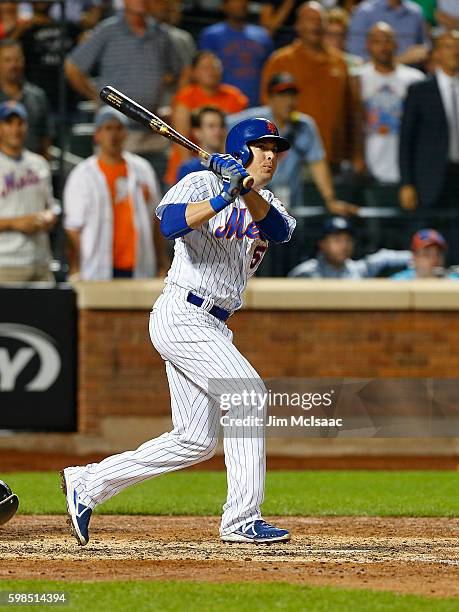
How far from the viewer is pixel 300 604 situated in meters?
4.45

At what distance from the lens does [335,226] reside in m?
11.0

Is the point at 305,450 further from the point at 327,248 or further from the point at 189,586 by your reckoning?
the point at 189,586

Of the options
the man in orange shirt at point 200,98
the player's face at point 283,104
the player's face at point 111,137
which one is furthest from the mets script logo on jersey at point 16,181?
the player's face at point 283,104

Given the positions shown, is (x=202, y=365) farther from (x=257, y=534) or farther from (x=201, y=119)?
(x=201, y=119)

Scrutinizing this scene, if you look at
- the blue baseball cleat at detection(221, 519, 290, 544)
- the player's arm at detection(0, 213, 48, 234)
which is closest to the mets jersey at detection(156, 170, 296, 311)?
the blue baseball cleat at detection(221, 519, 290, 544)

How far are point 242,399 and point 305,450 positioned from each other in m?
5.59

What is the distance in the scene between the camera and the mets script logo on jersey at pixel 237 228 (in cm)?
572

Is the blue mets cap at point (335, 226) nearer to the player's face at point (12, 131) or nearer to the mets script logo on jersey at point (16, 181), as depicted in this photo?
the mets script logo on jersey at point (16, 181)

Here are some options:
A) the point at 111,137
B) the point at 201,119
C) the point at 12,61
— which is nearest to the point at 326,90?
the point at 201,119

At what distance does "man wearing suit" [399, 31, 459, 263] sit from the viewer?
1144 centimetres

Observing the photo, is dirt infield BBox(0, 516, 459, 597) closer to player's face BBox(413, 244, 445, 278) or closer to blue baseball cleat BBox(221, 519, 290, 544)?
blue baseball cleat BBox(221, 519, 290, 544)

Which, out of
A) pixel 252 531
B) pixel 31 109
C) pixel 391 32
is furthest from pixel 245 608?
pixel 391 32

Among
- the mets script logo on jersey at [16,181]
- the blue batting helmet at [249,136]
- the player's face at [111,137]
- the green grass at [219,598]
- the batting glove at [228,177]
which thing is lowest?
the green grass at [219,598]

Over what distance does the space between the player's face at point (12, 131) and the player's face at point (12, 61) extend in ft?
2.05
